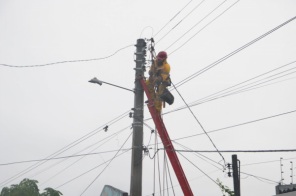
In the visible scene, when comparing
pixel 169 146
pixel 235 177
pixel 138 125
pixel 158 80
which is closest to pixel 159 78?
→ pixel 158 80

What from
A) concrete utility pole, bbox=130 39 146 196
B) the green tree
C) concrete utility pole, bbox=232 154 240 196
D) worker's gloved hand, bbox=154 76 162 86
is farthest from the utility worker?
the green tree

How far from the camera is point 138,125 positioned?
10.4 m

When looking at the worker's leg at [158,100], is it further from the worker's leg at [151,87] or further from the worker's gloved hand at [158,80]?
the worker's leg at [151,87]

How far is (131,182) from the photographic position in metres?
9.78

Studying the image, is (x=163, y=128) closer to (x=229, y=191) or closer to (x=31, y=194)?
(x=31, y=194)

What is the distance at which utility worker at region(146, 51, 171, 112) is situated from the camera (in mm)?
10289

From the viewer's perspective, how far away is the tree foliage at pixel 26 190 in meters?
18.8

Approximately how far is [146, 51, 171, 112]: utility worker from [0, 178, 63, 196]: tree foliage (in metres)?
11.7

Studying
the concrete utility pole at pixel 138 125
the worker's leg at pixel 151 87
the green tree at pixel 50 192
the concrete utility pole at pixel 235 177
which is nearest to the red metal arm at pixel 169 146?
the worker's leg at pixel 151 87

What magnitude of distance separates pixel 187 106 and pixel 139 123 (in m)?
1.52

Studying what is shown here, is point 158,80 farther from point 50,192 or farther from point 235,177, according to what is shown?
point 50,192

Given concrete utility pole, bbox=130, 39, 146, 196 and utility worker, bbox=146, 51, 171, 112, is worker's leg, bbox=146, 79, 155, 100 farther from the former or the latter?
concrete utility pole, bbox=130, 39, 146, 196

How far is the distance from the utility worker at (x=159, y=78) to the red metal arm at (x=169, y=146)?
0.18 metres

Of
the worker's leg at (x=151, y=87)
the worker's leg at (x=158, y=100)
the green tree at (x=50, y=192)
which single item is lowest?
the green tree at (x=50, y=192)
